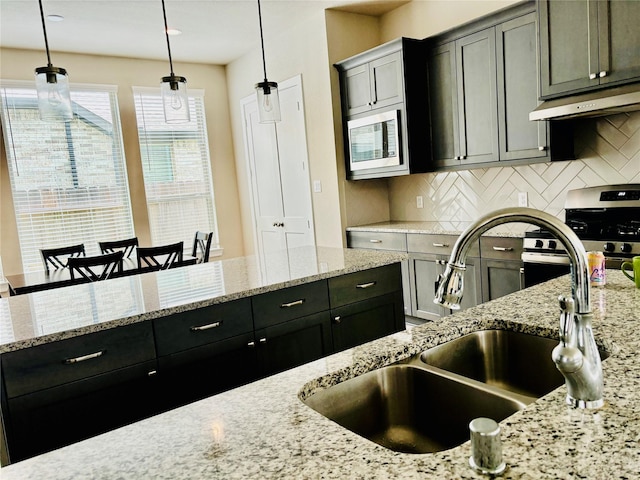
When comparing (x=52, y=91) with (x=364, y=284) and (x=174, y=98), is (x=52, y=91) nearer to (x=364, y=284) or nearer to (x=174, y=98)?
(x=174, y=98)

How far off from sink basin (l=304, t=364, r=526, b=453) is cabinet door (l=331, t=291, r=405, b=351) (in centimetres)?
120

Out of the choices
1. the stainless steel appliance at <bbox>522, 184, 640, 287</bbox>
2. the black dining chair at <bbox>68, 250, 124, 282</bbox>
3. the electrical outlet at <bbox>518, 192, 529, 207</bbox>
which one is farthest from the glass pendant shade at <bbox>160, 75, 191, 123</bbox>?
the electrical outlet at <bbox>518, 192, 529, 207</bbox>

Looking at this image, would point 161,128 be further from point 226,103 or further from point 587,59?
point 587,59

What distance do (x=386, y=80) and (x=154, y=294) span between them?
9.25 ft

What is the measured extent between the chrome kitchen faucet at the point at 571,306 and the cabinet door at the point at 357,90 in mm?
3598

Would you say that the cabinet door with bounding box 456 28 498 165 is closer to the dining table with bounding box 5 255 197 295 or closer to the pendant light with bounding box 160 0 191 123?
the pendant light with bounding box 160 0 191 123

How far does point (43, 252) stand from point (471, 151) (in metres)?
3.69

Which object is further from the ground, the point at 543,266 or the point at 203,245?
the point at 203,245

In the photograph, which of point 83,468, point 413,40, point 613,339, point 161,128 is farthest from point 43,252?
point 613,339

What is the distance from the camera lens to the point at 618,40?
2660 mm

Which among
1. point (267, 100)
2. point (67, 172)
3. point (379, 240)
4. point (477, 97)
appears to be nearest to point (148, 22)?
point (67, 172)

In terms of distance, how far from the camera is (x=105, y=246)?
4434mm

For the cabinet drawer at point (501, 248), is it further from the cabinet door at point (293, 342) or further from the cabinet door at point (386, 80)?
the cabinet door at point (293, 342)

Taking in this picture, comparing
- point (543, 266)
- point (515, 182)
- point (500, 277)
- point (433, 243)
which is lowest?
point (500, 277)
